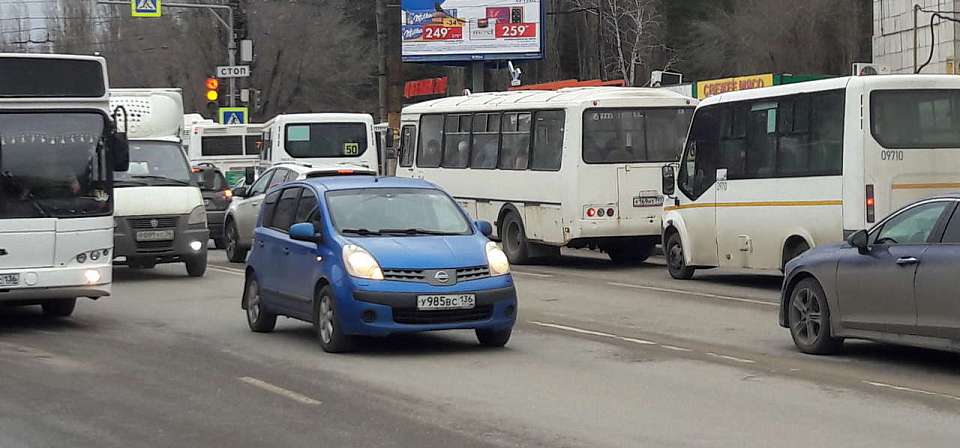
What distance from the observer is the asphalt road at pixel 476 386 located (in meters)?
9.20

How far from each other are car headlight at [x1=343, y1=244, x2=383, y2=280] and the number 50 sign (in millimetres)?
40741

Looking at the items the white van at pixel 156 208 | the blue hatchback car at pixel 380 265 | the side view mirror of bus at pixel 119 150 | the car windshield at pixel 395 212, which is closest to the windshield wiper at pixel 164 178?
the white van at pixel 156 208

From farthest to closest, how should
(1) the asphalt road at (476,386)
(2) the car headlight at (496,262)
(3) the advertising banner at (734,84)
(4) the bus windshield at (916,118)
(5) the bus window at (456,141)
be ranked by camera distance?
Result: (3) the advertising banner at (734,84) → (5) the bus window at (456,141) → (4) the bus windshield at (916,118) → (2) the car headlight at (496,262) → (1) the asphalt road at (476,386)

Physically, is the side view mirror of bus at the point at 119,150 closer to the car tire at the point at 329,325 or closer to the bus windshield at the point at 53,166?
the bus windshield at the point at 53,166

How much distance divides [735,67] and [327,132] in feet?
113

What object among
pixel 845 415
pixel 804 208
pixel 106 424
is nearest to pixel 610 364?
pixel 845 415

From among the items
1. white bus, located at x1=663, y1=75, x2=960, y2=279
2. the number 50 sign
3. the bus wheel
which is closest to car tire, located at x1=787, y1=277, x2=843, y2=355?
white bus, located at x1=663, y1=75, x2=960, y2=279

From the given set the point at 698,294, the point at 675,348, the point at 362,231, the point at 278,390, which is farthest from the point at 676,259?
the point at 278,390

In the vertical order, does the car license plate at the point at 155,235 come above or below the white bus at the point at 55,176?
below

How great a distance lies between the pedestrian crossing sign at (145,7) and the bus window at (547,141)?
696 inches

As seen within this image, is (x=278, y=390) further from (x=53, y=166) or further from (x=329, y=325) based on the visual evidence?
→ (x=53, y=166)

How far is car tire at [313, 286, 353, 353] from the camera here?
13016 mm

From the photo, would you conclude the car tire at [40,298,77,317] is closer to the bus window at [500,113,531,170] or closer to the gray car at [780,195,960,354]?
the gray car at [780,195,960,354]

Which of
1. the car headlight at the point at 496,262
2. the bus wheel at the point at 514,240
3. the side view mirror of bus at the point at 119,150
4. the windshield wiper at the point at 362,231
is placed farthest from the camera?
the bus wheel at the point at 514,240
